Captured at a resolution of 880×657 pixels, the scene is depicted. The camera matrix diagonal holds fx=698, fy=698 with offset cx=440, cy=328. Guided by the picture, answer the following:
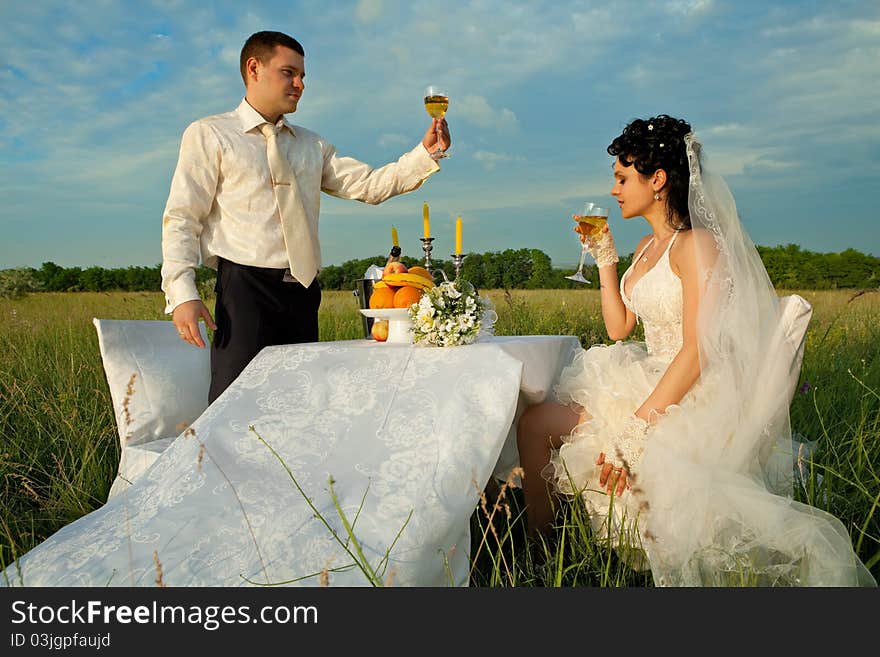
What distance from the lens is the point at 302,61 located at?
3.63m

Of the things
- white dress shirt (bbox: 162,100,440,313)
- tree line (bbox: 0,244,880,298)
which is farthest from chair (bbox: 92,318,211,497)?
tree line (bbox: 0,244,880,298)

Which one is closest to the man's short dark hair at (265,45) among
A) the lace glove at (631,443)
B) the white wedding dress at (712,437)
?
the white wedding dress at (712,437)

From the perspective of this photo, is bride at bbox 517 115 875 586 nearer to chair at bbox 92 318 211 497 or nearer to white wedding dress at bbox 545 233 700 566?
white wedding dress at bbox 545 233 700 566

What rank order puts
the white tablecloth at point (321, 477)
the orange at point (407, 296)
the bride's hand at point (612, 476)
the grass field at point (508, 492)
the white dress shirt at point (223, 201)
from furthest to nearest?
the white dress shirt at point (223, 201), the orange at point (407, 296), the grass field at point (508, 492), the bride's hand at point (612, 476), the white tablecloth at point (321, 477)

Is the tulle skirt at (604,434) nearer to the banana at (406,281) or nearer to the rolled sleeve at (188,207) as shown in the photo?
the banana at (406,281)

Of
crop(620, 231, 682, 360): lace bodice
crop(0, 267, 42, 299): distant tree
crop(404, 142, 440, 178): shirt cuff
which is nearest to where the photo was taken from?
crop(620, 231, 682, 360): lace bodice

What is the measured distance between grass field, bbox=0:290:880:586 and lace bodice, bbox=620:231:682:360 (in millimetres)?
712

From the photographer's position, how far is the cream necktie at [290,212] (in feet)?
11.6

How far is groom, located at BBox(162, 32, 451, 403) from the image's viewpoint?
3453 millimetres

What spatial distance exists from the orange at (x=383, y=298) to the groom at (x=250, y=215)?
1.81ft

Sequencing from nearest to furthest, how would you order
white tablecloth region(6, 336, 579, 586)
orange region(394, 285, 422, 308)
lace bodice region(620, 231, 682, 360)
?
white tablecloth region(6, 336, 579, 586), lace bodice region(620, 231, 682, 360), orange region(394, 285, 422, 308)

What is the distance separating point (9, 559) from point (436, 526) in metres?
1.87

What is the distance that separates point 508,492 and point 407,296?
1129 mm
